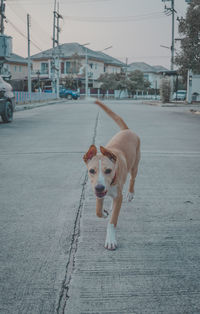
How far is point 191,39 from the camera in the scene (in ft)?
65.2

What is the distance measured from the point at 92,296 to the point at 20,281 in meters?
0.53

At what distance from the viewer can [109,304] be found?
2.12 metres

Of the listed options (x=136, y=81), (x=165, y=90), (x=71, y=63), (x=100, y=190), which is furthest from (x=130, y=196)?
(x=136, y=81)

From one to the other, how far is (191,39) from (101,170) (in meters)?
19.2

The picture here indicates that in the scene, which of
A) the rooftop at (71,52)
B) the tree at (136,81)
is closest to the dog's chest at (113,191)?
the tree at (136,81)

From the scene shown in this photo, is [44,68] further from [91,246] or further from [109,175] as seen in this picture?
[109,175]

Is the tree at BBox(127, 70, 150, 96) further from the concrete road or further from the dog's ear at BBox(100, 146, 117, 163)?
the dog's ear at BBox(100, 146, 117, 163)

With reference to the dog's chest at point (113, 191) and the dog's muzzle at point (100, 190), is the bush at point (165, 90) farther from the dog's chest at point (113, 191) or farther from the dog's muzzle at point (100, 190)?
the dog's muzzle at point (100, 190)

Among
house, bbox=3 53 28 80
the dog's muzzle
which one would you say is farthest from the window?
the dog's muzzle

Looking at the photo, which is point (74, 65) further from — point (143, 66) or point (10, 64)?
point (143, 66)

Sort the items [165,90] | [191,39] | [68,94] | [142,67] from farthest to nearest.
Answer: [142,67] < [68,94] < [165,90] < [191,39]

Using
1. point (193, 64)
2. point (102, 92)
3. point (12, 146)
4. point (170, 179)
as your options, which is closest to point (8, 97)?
point (12, 146)

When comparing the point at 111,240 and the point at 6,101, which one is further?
the point at 6,101

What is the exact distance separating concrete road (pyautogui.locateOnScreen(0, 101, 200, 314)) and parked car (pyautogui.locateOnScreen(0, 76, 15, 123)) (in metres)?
7.79
